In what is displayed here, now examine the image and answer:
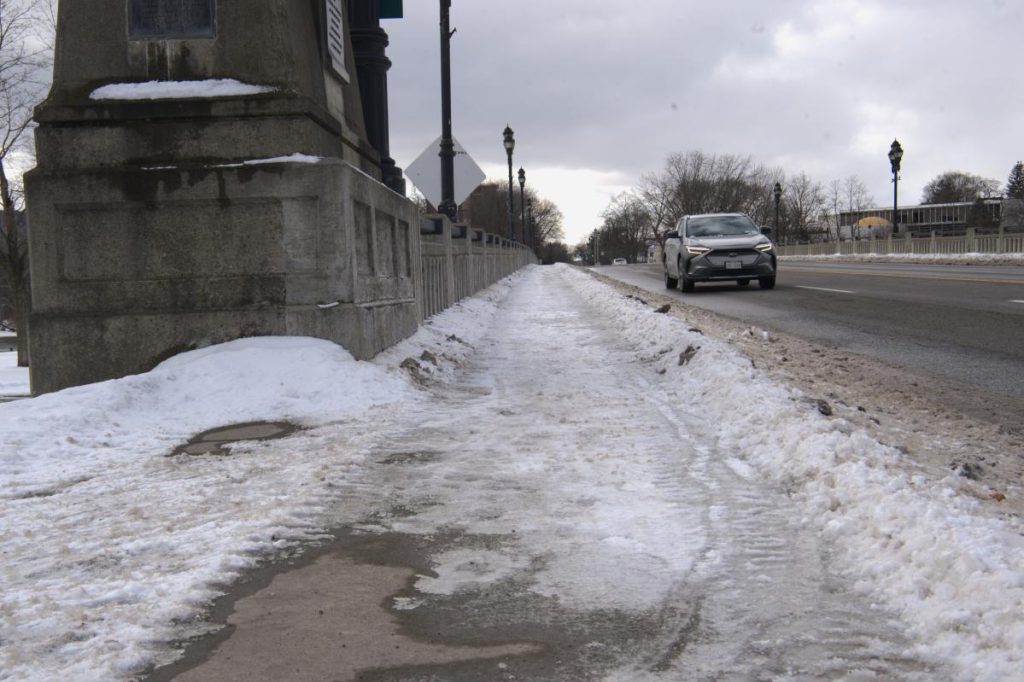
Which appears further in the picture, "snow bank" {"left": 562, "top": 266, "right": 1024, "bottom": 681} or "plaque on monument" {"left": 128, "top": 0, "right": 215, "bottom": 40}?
"plaque on monument" {"left": 128, "top": 0, "right": 215, "bottom": 40}

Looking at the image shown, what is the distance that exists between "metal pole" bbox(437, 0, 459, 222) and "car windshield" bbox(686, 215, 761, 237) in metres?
5.82

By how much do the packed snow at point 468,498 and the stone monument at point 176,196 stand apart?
1.41 feet

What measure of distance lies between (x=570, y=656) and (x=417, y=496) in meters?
1.65

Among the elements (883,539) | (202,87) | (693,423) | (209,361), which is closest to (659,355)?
(693,423)

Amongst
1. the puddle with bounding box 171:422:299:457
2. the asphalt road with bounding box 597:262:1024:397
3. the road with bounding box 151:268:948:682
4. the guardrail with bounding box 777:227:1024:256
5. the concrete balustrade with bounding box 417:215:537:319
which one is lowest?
the road with bounding box 151:268:948:682

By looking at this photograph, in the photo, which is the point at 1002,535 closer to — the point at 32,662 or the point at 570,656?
the point at 570,656

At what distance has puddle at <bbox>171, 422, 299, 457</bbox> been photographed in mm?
4797

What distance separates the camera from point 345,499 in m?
3.85

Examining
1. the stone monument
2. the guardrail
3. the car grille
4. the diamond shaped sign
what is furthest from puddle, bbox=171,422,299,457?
the guardrail

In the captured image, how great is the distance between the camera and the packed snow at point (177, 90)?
21.7ft

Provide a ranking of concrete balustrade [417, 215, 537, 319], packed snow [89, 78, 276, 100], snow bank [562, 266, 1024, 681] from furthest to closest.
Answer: concrete balustrade [417, 215, 537, 319], packed snow [89, 78, 276, 100], snow bank [562, 266, 1024, 681]

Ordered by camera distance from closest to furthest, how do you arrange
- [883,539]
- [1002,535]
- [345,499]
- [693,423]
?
[1002,535], [883,539], [345,499], [693,423]

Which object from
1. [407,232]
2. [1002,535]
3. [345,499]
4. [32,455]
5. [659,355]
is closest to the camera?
[1002,535]

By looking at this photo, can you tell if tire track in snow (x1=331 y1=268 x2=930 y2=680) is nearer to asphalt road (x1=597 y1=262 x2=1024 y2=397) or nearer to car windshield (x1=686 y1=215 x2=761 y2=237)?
asphalt road (x1=597 y1=262 x2=1024 y2=397)
